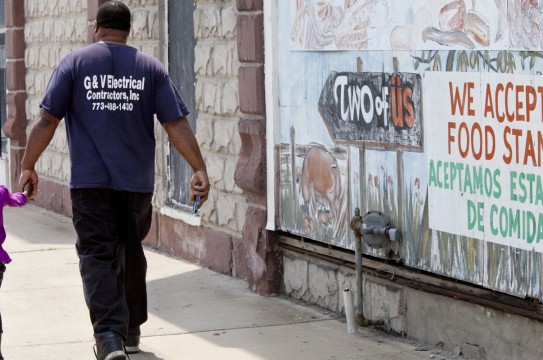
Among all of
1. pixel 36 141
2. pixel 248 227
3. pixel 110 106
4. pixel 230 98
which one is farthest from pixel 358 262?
pixel 230 98

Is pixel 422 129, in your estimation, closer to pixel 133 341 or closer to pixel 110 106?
pixel 110 106

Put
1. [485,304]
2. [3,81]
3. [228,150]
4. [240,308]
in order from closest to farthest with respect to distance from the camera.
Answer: [485,304] < [240,308] < [228,150] < [3,81]

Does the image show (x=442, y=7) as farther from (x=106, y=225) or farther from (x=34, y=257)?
(x=34, y=257)

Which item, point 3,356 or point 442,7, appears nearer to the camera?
point 442,7

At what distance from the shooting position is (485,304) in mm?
6598

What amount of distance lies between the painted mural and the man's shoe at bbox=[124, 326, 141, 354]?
1.43m

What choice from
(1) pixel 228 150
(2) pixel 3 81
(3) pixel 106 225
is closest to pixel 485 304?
(3) pixel 106 225

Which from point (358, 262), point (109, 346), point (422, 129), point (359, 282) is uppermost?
point (422, 129)

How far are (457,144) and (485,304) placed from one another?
827 millimetres

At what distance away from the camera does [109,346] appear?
21.9 ft

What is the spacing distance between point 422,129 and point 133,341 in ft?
6.43

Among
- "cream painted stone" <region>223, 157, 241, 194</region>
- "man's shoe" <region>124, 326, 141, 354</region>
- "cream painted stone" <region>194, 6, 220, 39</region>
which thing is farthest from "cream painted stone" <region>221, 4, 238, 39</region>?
"man's shoe" <region>124, 326, 141, 354</region>

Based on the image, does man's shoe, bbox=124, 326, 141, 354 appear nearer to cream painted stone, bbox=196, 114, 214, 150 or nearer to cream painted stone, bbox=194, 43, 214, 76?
cream painted stone, bbox=196, 114, 214, 150

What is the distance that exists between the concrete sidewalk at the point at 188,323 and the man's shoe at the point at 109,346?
498 millimetres
